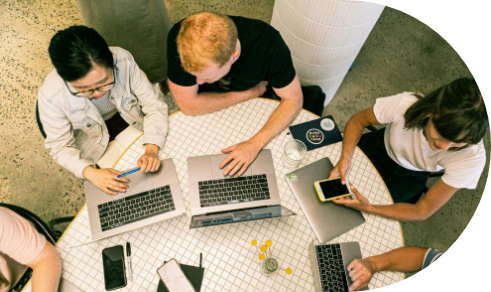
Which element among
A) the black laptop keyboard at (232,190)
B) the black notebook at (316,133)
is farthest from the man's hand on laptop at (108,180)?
the black notebook at (316,133)

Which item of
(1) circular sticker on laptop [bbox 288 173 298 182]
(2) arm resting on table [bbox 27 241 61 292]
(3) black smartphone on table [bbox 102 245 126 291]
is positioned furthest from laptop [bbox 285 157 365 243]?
(2) arm resting on table [bbox 27 241 61 292]

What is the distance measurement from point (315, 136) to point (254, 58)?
0.52 m

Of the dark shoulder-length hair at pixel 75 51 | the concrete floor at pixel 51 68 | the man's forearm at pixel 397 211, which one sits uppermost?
the dark shoulder-length hair at pixel 75 51

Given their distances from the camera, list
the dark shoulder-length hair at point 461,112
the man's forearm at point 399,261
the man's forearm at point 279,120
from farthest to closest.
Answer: the man's forearm at point 279,120
the man's forearm at point 399,261
the dark shoulder-length hair at point 461,112

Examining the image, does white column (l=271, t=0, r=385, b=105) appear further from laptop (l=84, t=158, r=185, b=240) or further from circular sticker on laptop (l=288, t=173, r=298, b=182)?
laptop (l=84, t=158, r=185, b=240)

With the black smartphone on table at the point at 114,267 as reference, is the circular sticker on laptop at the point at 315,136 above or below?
above

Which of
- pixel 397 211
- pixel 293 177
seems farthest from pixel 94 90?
pixel 397 211

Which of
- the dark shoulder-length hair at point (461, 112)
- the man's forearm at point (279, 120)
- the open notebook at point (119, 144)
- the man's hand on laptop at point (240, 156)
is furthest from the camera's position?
the open notebook at point (119, 144)

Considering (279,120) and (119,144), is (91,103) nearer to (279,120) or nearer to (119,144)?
(119,144)

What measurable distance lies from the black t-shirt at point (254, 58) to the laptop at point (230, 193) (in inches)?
17.0

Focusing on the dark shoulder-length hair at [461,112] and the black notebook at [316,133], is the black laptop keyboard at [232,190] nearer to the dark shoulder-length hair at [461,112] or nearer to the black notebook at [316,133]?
the black notebook at [316,133]

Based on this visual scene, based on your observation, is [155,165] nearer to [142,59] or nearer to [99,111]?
[99,111]

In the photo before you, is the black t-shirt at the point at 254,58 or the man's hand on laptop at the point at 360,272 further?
the black t-shirt at the point at 254,58

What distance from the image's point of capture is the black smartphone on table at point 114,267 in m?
1.20
